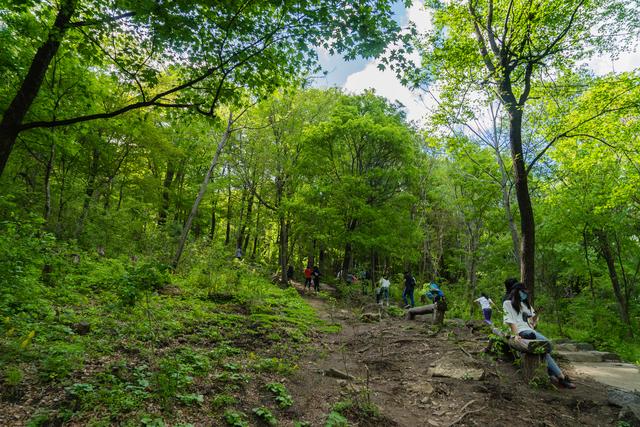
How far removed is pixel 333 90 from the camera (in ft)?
64.4

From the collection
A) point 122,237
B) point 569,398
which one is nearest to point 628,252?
point 569,398

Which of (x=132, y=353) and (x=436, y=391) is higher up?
(x=132, y=353)

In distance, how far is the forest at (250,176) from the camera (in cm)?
427

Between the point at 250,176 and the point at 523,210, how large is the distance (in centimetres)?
1600

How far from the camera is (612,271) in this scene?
12.0m

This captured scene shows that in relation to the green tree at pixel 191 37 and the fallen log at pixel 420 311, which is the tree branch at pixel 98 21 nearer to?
the green tree at pixel 191 37

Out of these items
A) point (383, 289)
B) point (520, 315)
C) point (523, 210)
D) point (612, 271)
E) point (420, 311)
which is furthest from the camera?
point (383, 289)

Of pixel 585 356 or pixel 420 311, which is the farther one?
pixel 420 311

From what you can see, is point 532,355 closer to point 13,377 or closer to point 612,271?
point 13,377

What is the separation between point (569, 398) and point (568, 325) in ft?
36.7

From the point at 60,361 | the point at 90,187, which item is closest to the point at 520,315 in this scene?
the point at 60,361

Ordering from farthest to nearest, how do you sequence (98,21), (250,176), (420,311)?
(250,176), (420,311), (98,21)

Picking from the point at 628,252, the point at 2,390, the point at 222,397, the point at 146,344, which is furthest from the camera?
the point at 628,252

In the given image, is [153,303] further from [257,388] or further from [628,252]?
[628,252]
